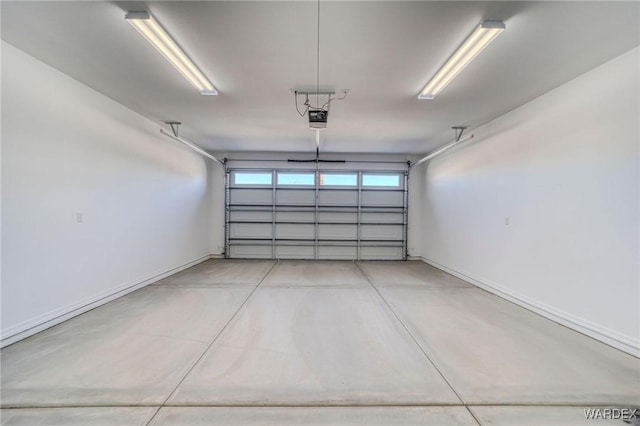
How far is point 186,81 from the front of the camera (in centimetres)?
315

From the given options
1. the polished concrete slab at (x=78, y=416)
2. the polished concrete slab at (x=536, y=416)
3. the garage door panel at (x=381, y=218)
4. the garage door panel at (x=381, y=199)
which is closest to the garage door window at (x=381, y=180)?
the garage door panel at (x=381, y=199)

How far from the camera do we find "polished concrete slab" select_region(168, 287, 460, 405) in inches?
72.0

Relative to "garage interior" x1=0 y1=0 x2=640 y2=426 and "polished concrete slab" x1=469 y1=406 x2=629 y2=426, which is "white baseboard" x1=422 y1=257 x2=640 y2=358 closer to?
"garage interior" x1=0 y1=0 x2=640 y2=426

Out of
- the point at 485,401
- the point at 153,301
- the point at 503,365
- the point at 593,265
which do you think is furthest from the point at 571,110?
the point at 153,301

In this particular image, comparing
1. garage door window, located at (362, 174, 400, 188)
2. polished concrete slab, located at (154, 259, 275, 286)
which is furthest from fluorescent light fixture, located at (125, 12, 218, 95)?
garage door window, located at (362, 174, 400, 188)

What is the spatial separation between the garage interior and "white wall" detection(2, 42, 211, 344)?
0.02 metres

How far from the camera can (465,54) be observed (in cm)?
251

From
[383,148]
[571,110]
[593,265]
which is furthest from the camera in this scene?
[383,148]

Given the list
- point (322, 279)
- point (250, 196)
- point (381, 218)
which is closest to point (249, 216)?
point (250, 196)

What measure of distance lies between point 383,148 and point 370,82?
359 centimetres

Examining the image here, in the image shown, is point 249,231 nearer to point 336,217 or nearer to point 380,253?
point 336,217

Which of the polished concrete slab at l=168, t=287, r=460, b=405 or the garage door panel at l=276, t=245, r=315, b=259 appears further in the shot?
the garage door panel at l=276, t=245, r=315, b=259

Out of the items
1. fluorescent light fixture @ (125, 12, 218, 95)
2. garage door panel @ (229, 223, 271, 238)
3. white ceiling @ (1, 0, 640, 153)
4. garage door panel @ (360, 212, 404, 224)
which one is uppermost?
white ceiling @ (1, 0, 640, 153)

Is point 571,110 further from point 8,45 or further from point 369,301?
point 8,45
